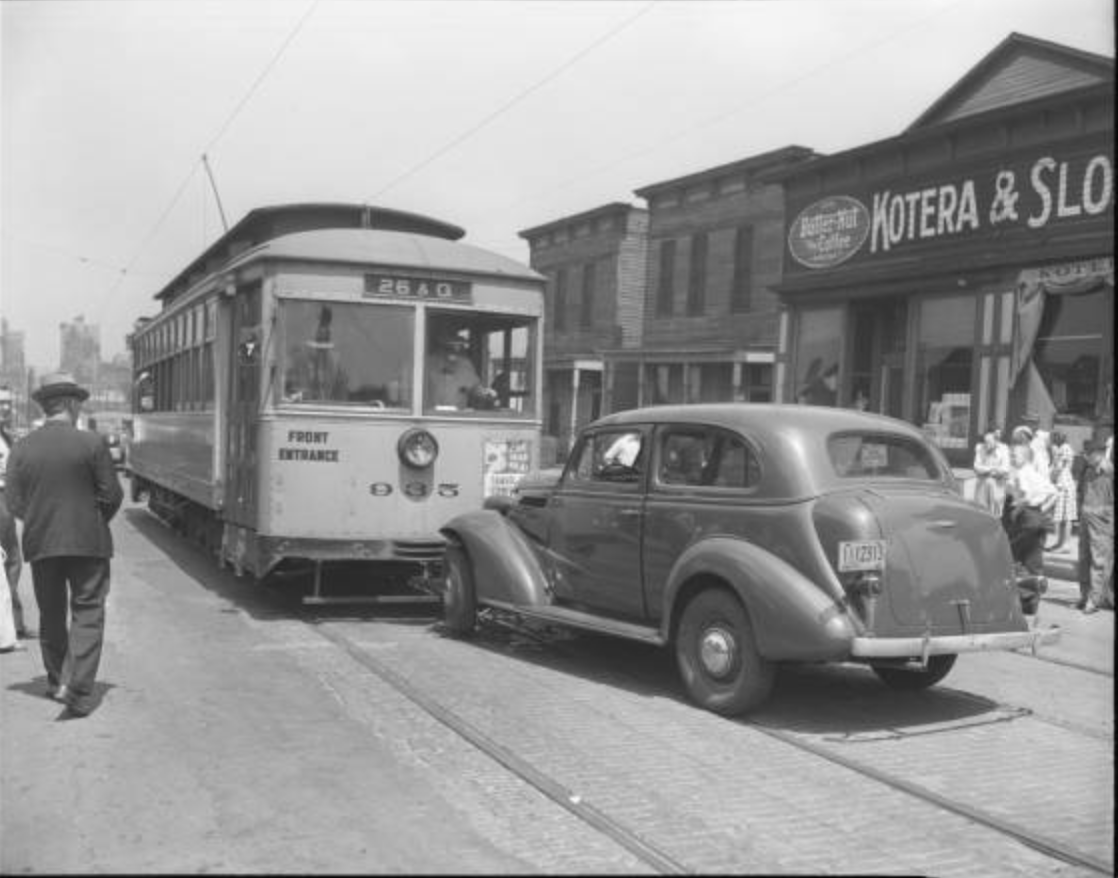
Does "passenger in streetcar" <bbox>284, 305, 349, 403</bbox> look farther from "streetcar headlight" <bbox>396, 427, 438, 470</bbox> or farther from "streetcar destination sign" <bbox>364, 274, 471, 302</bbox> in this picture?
"streetcar headlight" <bbox>396, 427, 438, 470</bbox>

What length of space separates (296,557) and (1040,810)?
18.7 ft

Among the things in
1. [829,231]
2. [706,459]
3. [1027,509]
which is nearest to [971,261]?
[829,231]

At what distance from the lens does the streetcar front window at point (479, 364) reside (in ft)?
30.9

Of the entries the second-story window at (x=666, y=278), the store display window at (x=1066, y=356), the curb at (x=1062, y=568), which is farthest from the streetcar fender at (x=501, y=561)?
the second-story window at (x=666, y=278)

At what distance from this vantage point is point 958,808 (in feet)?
15.7

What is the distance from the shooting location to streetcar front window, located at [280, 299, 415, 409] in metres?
8.96

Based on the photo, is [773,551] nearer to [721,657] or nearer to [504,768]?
[721,657]

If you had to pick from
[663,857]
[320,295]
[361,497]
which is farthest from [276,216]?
Result: [663,857]

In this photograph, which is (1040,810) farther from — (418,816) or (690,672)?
(418,816)

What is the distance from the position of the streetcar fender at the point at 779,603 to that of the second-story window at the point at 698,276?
22.1 m

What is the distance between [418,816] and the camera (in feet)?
14.4

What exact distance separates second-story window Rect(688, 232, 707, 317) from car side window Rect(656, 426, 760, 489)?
2125 cm

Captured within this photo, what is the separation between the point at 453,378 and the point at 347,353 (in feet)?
3.02

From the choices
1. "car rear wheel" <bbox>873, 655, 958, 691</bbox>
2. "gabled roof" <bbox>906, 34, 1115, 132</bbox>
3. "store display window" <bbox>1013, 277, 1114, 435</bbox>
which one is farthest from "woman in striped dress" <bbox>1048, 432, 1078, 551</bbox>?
"car rear wheel" <bbox>873, 655, 958, 691</bbox>
